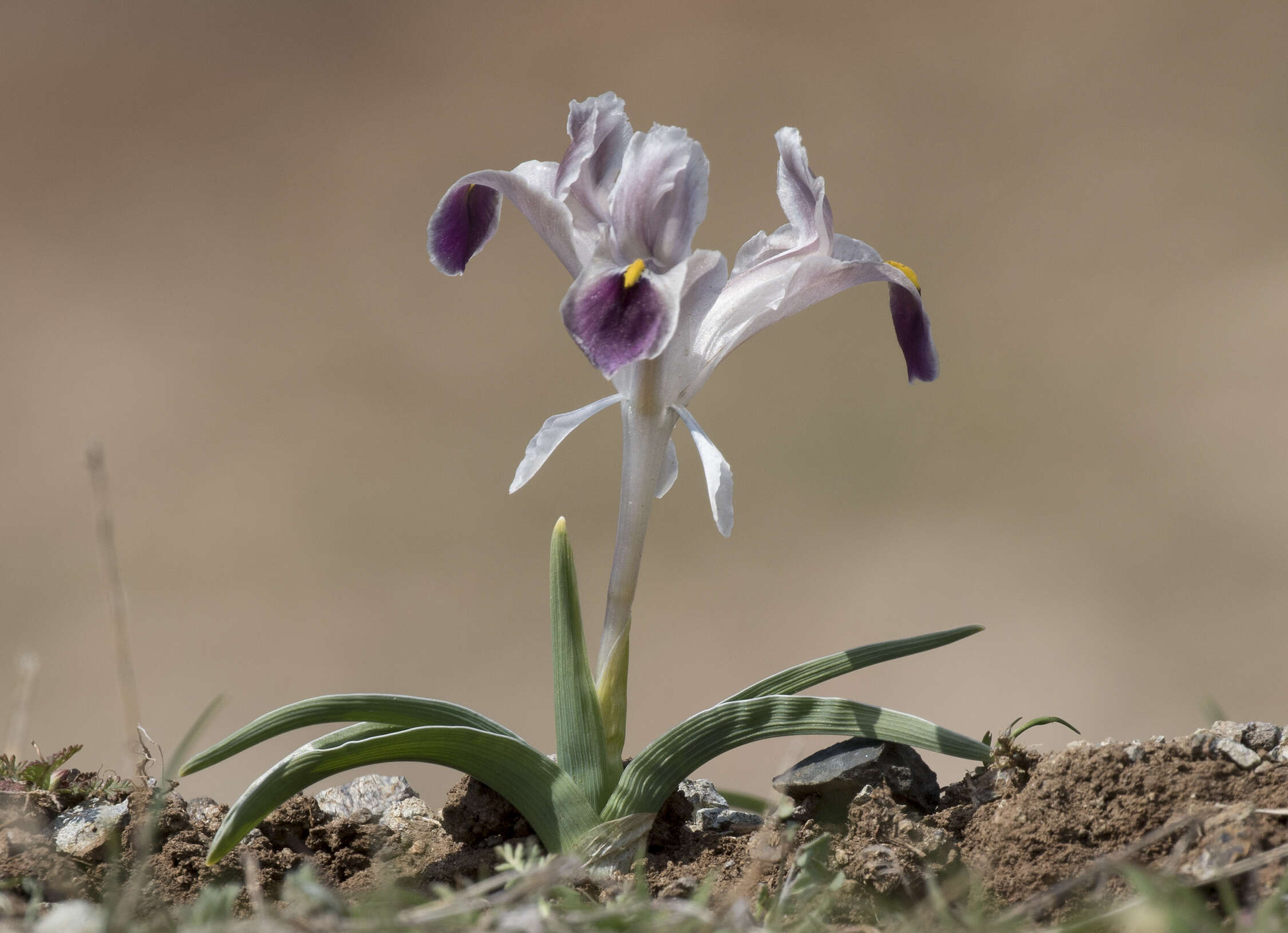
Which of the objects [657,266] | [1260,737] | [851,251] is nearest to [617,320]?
Answer: [657,266]

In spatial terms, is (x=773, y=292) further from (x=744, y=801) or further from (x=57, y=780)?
(x=57, y=780)

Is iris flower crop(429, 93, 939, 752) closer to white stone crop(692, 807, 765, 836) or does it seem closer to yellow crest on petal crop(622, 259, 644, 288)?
yellow crest on petal crop(622, 259, 644, 288)

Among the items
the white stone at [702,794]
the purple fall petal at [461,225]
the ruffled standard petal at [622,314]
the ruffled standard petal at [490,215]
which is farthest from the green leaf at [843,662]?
the purple fall petal at [461,225]

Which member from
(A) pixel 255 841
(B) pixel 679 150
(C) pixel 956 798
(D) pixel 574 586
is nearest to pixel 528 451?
(D) pixel 574 586

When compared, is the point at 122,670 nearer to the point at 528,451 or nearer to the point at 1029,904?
the point at 528,451

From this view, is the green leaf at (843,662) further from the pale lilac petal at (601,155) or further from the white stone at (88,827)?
the white stone at (88,827)

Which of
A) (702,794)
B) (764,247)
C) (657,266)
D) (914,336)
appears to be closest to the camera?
(657,266)

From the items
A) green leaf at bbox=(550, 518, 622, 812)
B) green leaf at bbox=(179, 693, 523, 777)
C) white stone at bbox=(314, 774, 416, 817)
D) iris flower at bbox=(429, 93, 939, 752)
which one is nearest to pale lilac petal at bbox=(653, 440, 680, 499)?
iris flower at bbox=(429, 93, 939, 752)
